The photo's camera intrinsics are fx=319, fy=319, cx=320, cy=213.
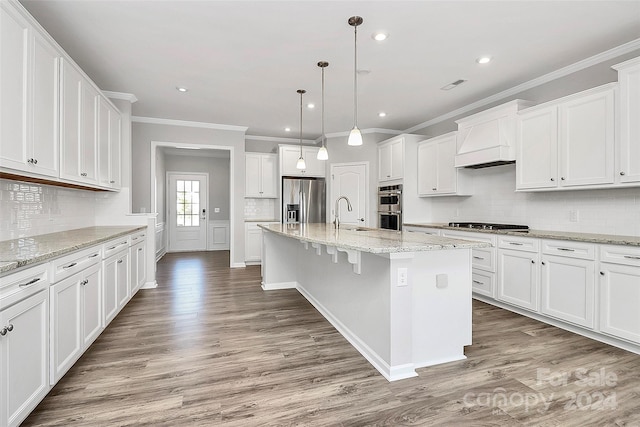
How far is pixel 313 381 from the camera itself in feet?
6.84

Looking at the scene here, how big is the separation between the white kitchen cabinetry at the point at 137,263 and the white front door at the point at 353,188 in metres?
3.43

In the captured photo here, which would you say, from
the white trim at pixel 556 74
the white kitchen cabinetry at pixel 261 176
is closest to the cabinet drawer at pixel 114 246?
the white kitchen cabinetry at pixel 261 176

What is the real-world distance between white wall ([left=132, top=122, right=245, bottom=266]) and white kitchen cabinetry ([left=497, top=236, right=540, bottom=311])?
169 inches

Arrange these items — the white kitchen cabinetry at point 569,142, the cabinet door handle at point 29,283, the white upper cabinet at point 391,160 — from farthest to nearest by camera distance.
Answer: the white upper cabinet at point 391,160 < the white kitchen cabinetry at point 569,142 < the cabinet door handle at point 29,283

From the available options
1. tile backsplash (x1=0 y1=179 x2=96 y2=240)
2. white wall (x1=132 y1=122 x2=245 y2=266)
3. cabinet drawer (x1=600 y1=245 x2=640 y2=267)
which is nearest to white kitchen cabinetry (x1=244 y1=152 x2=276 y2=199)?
white wall (x1=132 y1=122 x2=245 y2=266)

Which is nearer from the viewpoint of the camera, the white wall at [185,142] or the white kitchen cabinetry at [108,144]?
the white kitchen cabinetry at [108,144]

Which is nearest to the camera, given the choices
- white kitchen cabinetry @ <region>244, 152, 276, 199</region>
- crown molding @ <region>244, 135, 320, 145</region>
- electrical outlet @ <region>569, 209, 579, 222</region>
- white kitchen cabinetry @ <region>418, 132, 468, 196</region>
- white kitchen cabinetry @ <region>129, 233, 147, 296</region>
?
electrical outlet @ <region>569, 209, 579, 222</region>

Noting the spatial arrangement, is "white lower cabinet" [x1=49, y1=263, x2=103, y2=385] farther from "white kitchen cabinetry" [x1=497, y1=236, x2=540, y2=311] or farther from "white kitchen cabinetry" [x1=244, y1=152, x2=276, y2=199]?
"white kitchen cabinetry" [x1=244, y1=152, x2=276, y2=199]

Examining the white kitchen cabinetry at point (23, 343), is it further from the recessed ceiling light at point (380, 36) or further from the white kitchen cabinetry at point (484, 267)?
the white kitchen cabinetry at point (484, 267)

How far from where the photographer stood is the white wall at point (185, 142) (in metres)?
5.30

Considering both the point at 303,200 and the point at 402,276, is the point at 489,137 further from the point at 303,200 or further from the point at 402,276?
the point at 303,200

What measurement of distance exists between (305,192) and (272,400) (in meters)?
4.78

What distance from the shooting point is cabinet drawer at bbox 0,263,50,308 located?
1.41 meters

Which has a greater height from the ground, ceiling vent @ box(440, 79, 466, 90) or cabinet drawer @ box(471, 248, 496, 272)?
ceiling vent @ box(440, 79, 466, 90)
